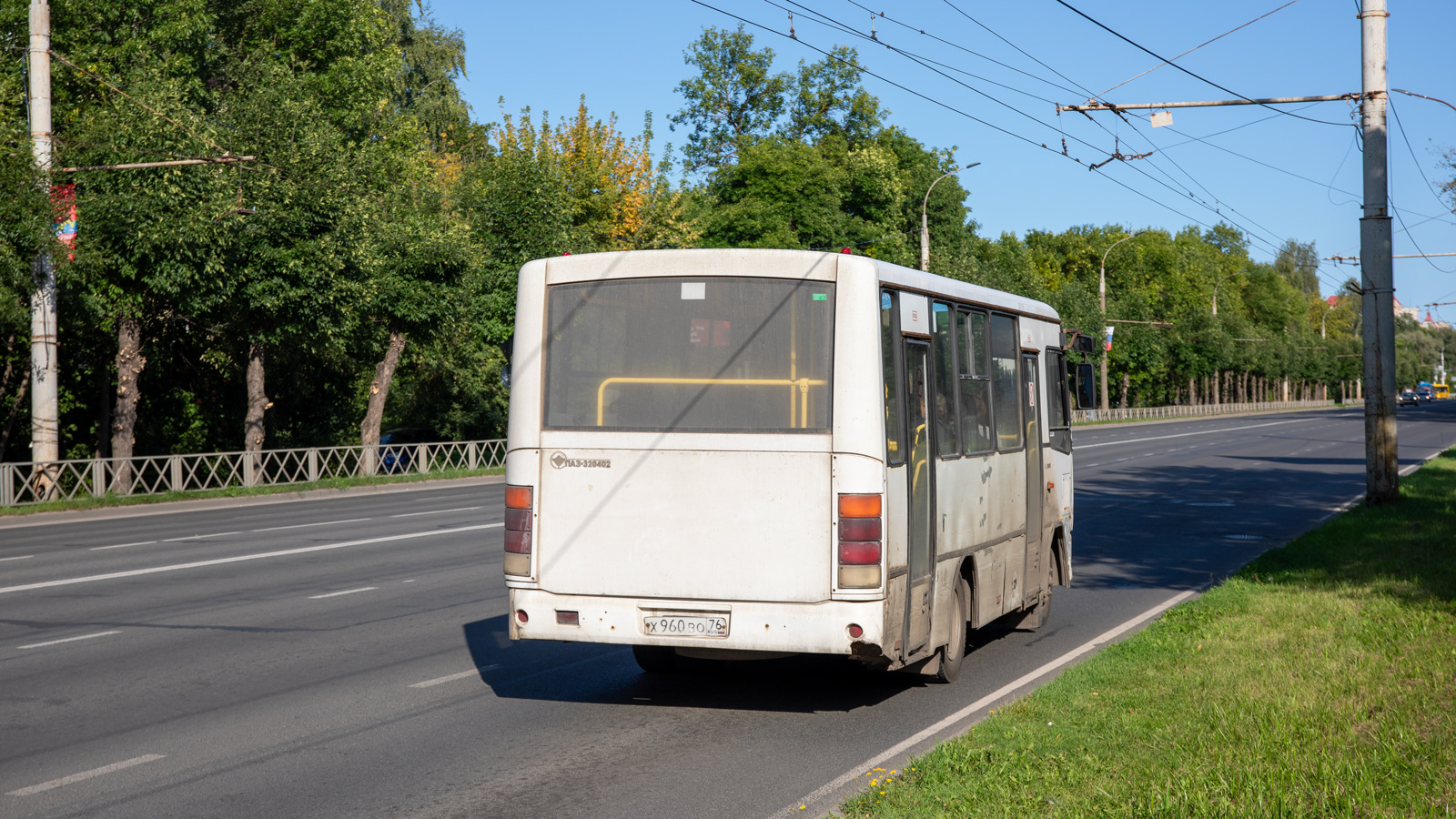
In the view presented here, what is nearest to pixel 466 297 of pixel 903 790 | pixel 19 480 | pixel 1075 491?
pixel 19 480

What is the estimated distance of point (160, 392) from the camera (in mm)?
40562

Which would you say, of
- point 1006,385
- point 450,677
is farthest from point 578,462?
point 1006,385

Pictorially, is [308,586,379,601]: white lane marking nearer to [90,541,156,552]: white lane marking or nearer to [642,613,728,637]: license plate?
[642,613,728,637]: license plate

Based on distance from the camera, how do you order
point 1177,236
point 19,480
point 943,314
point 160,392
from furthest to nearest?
1. point 1177,236
2. point 160,392
3. point 19,480
4. point 943,314

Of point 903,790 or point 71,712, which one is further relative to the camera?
point 71,712

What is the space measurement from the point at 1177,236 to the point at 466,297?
4312 inches

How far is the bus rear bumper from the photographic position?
23.4 feet

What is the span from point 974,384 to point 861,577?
7.98 ft

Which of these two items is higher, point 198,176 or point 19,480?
point 198,176

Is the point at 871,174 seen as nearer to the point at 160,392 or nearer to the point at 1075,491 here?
the point at 160,392

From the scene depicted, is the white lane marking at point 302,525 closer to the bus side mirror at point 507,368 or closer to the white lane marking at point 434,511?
the white lane marking at point 434,511

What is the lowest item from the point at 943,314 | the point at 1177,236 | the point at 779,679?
the point at 779,679

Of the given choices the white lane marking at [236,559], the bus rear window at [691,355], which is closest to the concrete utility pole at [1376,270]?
the white lane marking at [236,559]

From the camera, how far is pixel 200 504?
26828 millimetres
